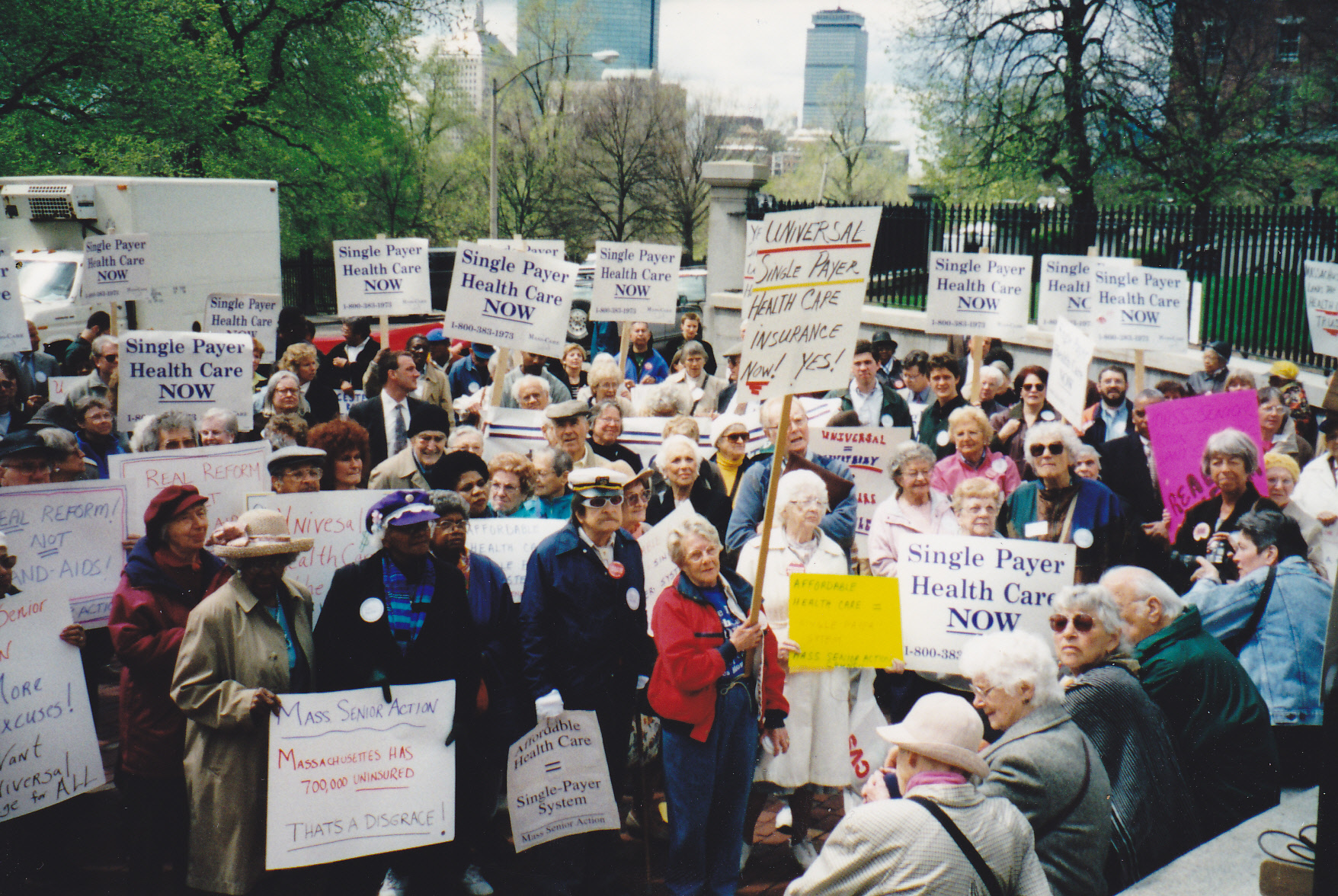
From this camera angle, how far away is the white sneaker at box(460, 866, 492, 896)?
4949mm

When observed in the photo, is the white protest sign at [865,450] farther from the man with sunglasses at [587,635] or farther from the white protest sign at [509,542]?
the man with sunglasses at [587,635]

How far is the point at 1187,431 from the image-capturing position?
689 centimetres

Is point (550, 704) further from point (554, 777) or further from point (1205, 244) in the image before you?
point (1205, 244)

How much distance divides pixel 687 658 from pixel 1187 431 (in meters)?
3.92

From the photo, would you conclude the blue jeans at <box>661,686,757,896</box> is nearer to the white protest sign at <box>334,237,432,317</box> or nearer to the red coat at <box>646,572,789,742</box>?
the red coat at <box>646,572,789,742</box>

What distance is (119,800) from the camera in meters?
5.70

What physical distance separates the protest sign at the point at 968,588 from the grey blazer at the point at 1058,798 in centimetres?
185

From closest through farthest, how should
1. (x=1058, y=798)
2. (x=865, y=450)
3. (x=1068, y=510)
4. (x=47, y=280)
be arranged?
1. (x=1058, y=798)
2. (x=1068, y=510)
3. (x=865, y=450)
4. (x=47, y=280)

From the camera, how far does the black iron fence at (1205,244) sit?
48.1 feet

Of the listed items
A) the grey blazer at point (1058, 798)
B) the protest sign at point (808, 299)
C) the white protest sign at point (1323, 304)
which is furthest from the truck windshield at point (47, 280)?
the grey blazer at point (1058, 798)

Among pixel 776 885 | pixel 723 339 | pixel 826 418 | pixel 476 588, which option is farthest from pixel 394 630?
pixel 723 339

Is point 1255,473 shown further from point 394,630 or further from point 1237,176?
point 1237,176

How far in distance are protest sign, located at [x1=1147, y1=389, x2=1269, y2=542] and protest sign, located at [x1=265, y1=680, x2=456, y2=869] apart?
4.56 m

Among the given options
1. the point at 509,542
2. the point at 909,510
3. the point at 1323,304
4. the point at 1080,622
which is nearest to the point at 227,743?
the point at 509,542
